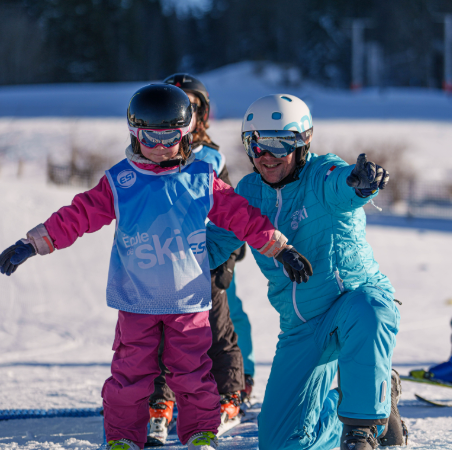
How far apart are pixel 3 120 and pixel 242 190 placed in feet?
65.9

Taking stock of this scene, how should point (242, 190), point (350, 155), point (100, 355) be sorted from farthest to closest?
point (350, 155)
point (100, 355)
point (242, 190)

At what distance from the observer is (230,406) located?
3.13m

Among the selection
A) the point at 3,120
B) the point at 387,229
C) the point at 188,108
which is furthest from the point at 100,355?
the point at 3,120

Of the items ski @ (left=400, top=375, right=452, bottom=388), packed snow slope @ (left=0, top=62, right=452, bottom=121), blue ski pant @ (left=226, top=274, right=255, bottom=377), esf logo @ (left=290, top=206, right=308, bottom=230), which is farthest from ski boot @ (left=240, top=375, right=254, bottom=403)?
packed snow slope @ (left=0, top=62, right=452, bottom=121)

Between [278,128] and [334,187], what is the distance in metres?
0.41

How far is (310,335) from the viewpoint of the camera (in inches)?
106

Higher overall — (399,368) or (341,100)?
(341,100)

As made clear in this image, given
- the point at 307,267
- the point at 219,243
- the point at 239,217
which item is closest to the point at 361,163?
the point at 307,267

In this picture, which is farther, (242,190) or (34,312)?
(34,312)

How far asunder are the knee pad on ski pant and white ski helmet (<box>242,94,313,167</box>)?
2.56ft

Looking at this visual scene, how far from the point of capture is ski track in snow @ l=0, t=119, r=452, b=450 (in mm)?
3148

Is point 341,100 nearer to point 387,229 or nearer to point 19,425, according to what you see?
point 387,229

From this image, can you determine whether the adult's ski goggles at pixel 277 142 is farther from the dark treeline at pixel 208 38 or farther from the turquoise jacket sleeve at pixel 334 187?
the dark treeline at pixel 208 38

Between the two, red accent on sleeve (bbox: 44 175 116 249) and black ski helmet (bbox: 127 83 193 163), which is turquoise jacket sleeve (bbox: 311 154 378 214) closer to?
black ski helmet (bbox: 127 83 193 163)
